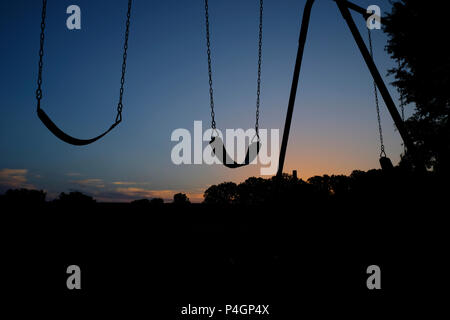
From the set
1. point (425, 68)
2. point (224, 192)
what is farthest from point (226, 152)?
point (224, 192)

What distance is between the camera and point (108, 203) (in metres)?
3.98

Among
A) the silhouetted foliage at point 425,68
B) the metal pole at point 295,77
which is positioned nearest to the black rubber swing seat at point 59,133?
the metal pole at point 295,77

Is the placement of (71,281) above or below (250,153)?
below

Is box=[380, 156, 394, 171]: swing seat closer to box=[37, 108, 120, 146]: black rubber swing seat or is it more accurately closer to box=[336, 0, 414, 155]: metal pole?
box=[336, 0, 414, 155]: metal pole

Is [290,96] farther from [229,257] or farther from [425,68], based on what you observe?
[425,68]

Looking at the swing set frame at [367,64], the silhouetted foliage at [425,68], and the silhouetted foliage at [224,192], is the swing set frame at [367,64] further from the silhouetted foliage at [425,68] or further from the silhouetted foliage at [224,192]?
the silhouetted foliage at [224,192]

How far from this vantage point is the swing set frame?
4.54 m

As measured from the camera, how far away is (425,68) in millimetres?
11273

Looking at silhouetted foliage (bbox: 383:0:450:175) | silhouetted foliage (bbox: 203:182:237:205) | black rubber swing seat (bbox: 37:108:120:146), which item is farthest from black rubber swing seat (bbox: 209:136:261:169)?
silhouetted foliage (bbox: 203:182:237:205)

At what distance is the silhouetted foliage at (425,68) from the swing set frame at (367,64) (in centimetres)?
679

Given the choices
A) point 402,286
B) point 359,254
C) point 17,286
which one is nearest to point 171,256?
point 17,286

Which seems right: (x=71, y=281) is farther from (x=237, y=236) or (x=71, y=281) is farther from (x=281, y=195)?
(x=281, y=195)

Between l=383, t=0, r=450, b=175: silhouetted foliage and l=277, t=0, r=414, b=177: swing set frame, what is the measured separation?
6793mm

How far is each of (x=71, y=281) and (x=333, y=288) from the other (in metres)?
3.85
